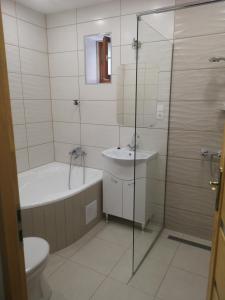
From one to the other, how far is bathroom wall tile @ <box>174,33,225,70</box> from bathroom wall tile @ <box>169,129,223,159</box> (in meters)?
0.61

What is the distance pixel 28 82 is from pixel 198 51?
6.41 feet

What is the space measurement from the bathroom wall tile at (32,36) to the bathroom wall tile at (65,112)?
721 millimetres

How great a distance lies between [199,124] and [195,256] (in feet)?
4.08

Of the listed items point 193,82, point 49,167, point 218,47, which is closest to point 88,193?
point 49,167

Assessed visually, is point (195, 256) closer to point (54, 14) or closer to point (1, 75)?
point (1, 75)

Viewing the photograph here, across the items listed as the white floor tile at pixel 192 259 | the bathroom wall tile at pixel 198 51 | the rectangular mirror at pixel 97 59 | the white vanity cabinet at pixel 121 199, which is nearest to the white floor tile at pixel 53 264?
Answer: the white vanity cabinet at pixel 121 199

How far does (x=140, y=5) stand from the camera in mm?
2373

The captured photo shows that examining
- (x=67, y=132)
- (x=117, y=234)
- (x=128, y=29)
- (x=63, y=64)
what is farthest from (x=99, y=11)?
(x=117, y=234)

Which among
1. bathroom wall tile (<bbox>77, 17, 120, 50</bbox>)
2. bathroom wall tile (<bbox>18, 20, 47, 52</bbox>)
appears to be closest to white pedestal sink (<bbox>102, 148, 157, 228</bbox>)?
bathroom wall tile (<bbox>77, 17, 120, 50</bbox>)

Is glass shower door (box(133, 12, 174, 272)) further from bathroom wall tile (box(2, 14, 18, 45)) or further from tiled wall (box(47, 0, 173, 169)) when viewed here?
bathroom wall tile (box(2, 14, 18, 45))

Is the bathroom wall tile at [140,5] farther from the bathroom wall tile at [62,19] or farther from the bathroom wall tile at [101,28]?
the bathroom wall tile at [62,19]

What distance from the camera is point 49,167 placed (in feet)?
10.4

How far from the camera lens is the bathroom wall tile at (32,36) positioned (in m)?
2.65

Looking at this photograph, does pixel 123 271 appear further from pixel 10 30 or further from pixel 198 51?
pixel 10 30
